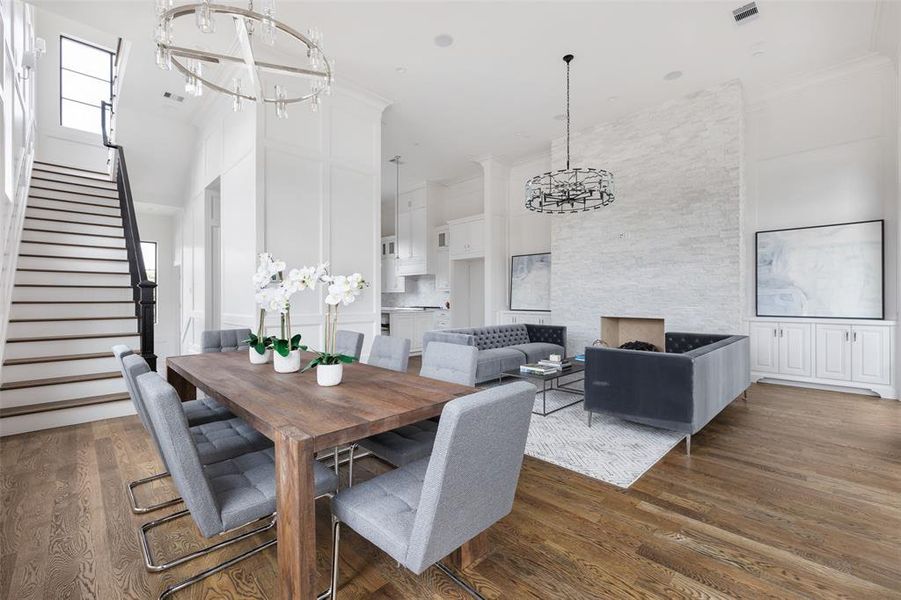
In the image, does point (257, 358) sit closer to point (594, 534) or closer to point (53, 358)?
point (594, 534)

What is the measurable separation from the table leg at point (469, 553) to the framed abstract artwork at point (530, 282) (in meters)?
5.76

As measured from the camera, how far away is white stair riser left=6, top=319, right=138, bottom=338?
387cm

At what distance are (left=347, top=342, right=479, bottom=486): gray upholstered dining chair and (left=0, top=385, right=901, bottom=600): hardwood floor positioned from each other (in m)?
0.43

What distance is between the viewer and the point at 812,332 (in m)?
4.82

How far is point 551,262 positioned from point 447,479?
6.16 meters

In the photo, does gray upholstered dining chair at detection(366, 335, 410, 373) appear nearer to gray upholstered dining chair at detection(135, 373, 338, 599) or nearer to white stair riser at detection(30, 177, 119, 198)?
gray upholstered dining chair at detection(135, 373, 338, 599)

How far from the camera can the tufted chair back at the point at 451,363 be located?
2270mm

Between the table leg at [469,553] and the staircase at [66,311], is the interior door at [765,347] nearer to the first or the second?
the table leg at [469,553]

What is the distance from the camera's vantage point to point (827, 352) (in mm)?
4723

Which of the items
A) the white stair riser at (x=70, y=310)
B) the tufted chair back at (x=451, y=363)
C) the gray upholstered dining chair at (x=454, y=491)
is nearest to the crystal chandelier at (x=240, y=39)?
the tufted chair back at (x=451, y=363)

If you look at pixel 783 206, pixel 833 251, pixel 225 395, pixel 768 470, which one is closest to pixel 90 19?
pixel 225 395

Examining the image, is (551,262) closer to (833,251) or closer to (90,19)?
(833,251)

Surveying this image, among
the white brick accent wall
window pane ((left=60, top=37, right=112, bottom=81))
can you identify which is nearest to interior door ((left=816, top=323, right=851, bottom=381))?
the white brick accent wall

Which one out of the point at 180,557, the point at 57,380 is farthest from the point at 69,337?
the point at 180,557
